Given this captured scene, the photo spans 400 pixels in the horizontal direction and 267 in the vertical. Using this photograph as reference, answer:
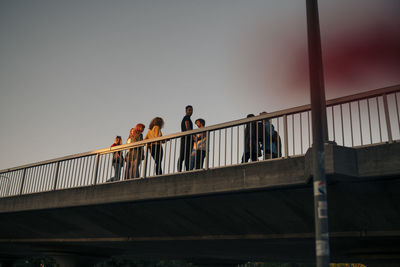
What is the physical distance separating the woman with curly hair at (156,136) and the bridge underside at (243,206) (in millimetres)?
671

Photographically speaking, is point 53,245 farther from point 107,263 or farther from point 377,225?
point 107,263

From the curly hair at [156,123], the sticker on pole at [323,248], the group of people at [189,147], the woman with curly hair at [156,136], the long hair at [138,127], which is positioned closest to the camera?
the sticker on pole at [323,248]

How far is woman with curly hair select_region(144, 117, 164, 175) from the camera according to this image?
12.2 metres

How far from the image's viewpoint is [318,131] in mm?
7262

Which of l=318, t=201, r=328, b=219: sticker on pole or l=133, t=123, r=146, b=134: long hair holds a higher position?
l=133, t=123, r=146, b=134: long hair

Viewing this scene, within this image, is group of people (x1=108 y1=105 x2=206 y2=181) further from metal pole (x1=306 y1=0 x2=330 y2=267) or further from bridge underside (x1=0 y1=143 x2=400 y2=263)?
metal pole (x1=306 y1=0 x2=330 y2=267)

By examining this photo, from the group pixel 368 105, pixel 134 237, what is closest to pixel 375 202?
pixel 368 105

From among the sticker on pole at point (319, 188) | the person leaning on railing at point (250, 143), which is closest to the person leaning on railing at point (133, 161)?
the person leaning on railing at point (250, 143)

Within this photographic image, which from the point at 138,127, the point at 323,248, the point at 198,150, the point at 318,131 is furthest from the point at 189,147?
the point at 323,248

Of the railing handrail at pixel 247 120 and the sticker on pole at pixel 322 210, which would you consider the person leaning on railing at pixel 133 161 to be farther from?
the sticker on pole at pixel 322 210

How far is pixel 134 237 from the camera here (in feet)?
48.4

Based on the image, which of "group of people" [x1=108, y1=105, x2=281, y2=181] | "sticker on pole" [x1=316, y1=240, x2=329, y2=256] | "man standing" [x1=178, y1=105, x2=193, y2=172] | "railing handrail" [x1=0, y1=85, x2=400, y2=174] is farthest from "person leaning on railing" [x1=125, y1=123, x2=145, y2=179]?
"sticker on pole" [x1=316, y1=240, x2=329, y2=256]

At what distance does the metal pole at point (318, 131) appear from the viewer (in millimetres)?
6434

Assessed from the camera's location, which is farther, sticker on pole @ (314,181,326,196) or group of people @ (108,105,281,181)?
group of people @ (108,105,281,181)
